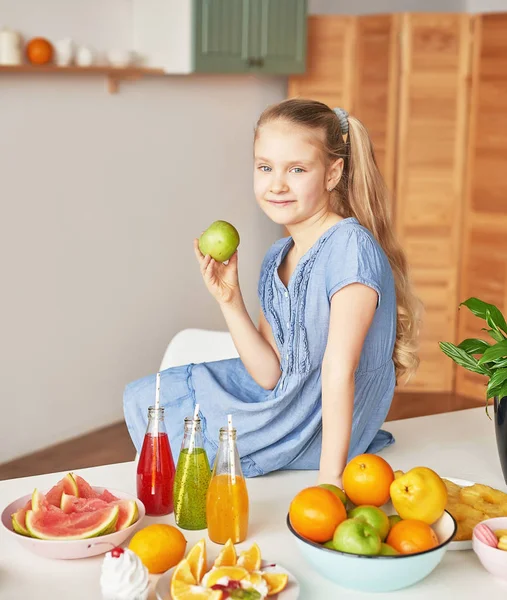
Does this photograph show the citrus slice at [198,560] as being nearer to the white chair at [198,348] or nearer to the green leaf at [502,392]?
the green leaf at [502,392]

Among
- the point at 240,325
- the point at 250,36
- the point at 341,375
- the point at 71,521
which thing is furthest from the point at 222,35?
the point at 71,521

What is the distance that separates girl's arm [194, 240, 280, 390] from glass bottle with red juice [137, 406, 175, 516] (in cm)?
39

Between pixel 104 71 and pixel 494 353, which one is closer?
pixel 494 353

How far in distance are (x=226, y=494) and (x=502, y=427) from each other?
57 centimetres

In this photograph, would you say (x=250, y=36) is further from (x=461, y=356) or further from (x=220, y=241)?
(x=461, y=356)

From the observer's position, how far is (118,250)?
4.33 m

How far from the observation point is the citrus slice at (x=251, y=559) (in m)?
1.19

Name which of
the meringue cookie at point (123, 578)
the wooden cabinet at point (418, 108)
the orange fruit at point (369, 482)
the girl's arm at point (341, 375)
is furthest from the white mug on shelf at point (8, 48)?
the meringue cookie at point (123, 578)

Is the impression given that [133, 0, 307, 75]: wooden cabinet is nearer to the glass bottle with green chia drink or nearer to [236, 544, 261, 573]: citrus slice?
the glass bottle with green chia drink

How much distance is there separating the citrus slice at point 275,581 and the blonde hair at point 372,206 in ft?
2.42

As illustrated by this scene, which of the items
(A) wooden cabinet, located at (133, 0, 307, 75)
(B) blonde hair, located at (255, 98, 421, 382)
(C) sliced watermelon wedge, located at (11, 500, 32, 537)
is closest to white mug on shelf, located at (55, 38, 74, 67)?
(A) wooden cabinet, located at (133, 0, 307, 75)

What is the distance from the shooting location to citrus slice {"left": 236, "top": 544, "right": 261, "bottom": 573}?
119 cm

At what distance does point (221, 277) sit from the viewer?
5.85ft

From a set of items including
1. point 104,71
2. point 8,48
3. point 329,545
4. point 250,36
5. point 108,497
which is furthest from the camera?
point 250,36
